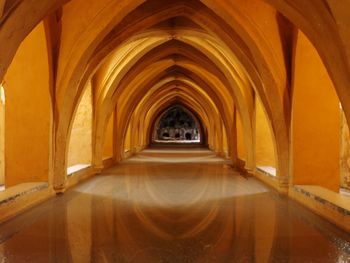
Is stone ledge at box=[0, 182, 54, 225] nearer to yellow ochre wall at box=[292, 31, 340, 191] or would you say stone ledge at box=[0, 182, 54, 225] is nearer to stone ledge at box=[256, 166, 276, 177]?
yellow ochre wall at box=[292, 31, 340, 191]

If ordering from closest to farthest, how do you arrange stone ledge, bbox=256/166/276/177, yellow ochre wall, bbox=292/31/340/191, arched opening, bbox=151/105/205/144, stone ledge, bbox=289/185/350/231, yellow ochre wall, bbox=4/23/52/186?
stone ledge, bbox=289/185/350/231 < yellow ochre wall, bbox=4/23/52/186 < yellow ochre wall, bbox=292/31/340/191 < stone ledge, bbox=256/166/276/177 < arched opening, bbox=151/105/205/144

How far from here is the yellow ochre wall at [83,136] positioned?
31.8 ft

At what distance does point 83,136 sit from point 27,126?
3.68m

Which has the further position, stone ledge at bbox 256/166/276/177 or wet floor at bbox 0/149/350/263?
stone ledge at bbox 256/166/276/177

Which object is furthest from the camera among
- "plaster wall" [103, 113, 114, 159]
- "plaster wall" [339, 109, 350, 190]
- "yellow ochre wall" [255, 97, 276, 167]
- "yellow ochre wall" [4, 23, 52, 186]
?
"plaster wall" [103, 113, 114, 159]

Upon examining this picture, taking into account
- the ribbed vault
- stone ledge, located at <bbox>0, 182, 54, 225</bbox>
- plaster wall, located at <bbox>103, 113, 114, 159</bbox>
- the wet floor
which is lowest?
the wet floor

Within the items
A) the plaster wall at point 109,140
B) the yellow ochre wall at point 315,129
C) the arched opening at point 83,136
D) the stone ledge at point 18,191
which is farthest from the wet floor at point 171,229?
the plaster wall at point 109,140

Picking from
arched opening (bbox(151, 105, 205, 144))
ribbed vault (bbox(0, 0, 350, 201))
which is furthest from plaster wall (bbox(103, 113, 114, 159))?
arched opening (bbox(151, 105, 205, 144))

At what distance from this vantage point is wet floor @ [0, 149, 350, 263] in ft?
11.2

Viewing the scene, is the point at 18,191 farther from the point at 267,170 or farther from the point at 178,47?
the point at 178,47

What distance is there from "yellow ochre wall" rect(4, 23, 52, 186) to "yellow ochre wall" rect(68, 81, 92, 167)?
11.5 ft

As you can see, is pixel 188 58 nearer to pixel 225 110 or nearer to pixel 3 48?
pixel 225 110

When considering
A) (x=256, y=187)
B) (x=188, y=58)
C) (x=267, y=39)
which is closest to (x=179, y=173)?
(x=256, y=187)


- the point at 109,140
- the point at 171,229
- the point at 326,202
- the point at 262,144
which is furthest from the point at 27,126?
the point at 109,140
